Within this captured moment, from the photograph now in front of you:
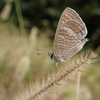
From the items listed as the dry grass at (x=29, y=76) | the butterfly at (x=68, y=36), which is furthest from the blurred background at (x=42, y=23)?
the butterfly at (x=68, y=36)

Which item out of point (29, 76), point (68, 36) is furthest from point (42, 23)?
point (68, 36)

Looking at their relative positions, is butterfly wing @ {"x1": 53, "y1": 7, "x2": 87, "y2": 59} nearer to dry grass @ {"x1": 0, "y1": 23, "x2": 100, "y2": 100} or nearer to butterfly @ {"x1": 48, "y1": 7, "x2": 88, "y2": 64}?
butterfly @ {"x1": 48, "y1": 7, "x2": 88, "y2": 64}

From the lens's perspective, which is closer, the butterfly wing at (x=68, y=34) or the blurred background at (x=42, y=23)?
the butterfly wing at (x=68, y=34)

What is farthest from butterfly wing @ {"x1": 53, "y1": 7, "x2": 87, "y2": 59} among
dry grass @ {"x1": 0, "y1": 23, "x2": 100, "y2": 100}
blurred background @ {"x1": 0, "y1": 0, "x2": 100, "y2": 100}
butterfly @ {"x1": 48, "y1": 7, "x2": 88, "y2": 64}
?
blurred background @ {"x1": 0, "y1": 0, "x2": 100, "y2": 100}

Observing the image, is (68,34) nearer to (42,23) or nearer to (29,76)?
(29,76)

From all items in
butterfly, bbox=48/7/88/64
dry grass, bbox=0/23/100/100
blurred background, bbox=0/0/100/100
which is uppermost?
butterfly, bbox=48/7/88/64

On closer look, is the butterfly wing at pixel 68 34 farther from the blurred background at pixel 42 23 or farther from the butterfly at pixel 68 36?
the blurred background at pixel 42 23

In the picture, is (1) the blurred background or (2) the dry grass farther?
(1) the blurred background
